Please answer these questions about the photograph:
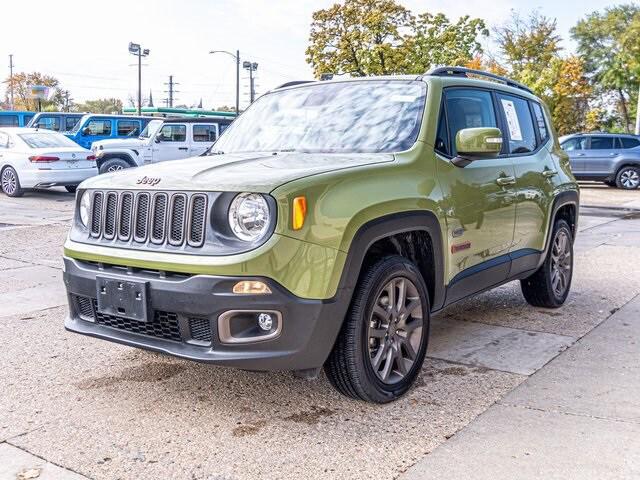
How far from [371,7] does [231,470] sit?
3705 cm

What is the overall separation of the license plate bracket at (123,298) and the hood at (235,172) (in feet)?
1.61

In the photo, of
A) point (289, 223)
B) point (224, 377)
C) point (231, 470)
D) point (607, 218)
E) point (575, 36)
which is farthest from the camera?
point (575, 36)

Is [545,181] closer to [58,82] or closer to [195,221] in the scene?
[195,221]

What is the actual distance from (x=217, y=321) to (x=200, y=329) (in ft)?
0.48

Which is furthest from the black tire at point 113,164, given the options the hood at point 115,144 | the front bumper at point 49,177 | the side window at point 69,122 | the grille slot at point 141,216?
the grille slot at point 141,216

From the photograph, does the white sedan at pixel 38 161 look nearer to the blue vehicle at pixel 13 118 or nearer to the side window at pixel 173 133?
the side window at pixel 173 133

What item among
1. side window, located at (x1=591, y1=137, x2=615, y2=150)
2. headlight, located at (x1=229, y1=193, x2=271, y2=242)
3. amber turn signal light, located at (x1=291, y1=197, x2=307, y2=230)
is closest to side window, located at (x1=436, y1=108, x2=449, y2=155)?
amber turn signal light, located at (x1=291, y1=197, x2=307, y2=230)

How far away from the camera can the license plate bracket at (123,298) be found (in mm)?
3395

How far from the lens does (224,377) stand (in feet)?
13.7

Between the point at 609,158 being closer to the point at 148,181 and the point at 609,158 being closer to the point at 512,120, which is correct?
the point at 512,120

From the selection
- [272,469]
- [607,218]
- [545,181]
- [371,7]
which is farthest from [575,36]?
[272,469]

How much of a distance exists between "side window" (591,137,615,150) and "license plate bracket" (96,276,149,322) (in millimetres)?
20179

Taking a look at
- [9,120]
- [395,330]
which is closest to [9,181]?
[395,330]

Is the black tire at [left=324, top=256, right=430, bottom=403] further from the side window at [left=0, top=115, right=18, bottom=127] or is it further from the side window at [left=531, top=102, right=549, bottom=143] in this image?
the side window at [left=0, top=115, right=18, bottom=127]
